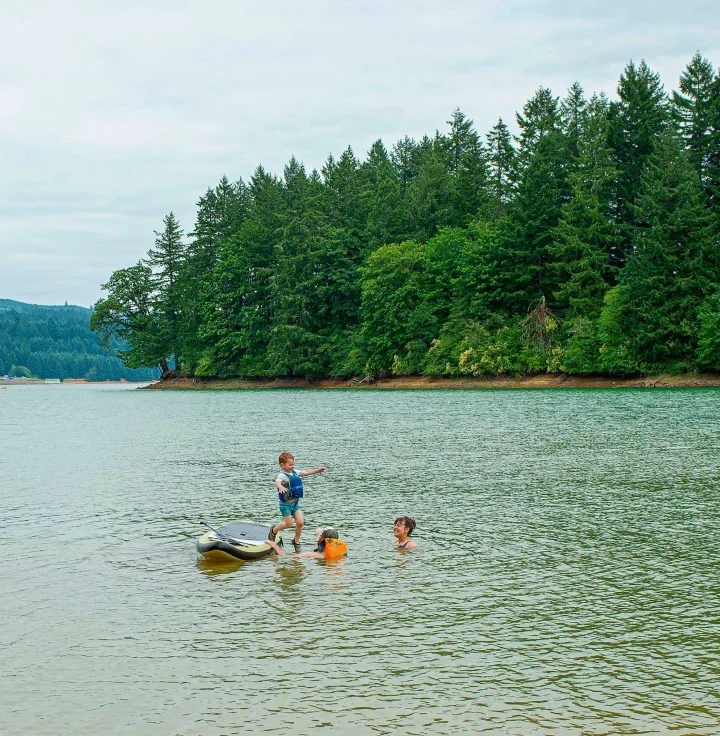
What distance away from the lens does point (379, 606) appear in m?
11.7

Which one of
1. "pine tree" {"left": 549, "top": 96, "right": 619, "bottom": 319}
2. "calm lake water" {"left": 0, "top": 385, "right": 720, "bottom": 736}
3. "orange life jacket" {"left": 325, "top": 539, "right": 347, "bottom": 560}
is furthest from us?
"pine tree" {"left": 549, "top": 96, "right": 619, "bottom": 319}

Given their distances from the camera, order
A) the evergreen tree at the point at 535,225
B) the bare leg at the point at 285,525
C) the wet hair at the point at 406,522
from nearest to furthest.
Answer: the wet hair at the point at 406,522 < the bare leg at the point at 285,525 < the evergreen tree at the point at 535,225

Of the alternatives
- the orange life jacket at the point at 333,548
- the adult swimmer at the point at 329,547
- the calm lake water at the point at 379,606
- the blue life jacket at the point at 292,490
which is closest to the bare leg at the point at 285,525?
the blue life jacket at the point at 292,490

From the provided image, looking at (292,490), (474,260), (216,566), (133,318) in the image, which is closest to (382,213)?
(474,260)

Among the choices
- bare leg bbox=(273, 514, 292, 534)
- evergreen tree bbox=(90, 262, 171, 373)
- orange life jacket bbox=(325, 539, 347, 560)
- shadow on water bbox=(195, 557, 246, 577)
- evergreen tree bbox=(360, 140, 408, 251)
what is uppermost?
evergreen tree bbox=(360, 140, 408, 251)

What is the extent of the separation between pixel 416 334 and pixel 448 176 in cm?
2598

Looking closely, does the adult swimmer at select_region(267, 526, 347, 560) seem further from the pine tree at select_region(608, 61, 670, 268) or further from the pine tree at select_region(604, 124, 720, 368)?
the pine tree at select_region(608, 61, 670, 268)

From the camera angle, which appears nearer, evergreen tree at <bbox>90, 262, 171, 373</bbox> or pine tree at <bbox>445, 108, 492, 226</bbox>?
pine tree at <bbox>445, 108, 492, 226</bbox>

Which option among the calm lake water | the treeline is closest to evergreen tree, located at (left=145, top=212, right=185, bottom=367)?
the treeline

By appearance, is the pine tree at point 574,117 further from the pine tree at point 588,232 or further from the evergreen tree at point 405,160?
the evergreen tree at point 405,160

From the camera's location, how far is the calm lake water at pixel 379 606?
8.31 meters

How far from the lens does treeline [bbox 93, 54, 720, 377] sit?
249ft

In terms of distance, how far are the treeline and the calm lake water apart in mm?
52972

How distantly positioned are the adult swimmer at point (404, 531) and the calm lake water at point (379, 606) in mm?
275
